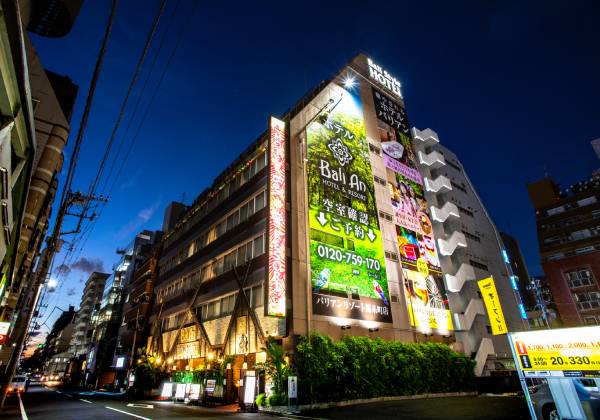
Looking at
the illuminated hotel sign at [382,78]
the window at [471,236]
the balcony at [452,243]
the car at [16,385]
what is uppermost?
the illuminated hotel sign at [382,78]

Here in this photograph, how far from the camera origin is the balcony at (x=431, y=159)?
48125 millimetres

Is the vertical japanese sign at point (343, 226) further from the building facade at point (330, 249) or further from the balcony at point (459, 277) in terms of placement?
the balcony at point (459, 277)

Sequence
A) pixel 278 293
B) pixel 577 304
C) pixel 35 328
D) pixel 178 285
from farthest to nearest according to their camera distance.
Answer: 1. pixel 577 304
2. pixel 35 328
3. pixel 178 285
4. pixel 278 293

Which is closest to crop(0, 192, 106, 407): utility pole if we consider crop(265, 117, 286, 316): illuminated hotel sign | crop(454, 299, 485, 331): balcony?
crop(265, 117, 286, 316): illuminated hotel sign

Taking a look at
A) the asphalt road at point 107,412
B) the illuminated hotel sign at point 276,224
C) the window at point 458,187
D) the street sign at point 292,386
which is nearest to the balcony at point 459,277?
the window at point 458,187

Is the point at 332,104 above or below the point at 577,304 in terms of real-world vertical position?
above

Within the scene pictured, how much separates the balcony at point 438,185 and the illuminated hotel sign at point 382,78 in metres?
14.2

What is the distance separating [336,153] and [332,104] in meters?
6.50

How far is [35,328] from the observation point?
188 ft

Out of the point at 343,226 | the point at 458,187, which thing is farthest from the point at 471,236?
the point at 343,226

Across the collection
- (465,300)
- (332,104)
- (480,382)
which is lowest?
(480,382)

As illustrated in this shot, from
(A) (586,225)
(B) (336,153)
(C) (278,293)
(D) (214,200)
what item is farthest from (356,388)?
(A) (586,225)

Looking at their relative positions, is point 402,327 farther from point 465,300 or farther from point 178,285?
point 178,285

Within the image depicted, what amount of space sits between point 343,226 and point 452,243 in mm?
20845
